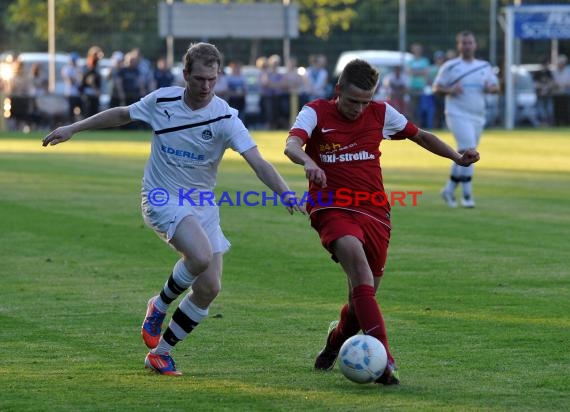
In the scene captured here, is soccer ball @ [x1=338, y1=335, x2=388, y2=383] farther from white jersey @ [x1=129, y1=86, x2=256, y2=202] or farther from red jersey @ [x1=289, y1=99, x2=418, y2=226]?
white jersey @ [x1=129, y1=86, x2=256, y2=202]

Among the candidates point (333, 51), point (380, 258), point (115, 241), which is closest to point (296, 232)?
A: point (115, 241)

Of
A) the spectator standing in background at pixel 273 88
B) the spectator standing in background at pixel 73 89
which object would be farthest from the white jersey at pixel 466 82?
the spectator standing in background at pixel 73 89

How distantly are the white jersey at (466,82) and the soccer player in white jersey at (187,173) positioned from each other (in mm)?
11557

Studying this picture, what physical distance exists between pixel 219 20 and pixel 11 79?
25.3ft

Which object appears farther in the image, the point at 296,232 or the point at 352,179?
the point at 296,232

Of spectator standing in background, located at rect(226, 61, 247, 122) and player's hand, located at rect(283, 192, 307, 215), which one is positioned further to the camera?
spectator standing in background, located at rect(226, 61, 247, 122)

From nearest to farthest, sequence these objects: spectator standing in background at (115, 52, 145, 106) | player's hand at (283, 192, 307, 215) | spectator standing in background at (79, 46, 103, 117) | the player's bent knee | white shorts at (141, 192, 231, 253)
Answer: player's hand at (283, 192, 307, 215) → the player's bent knee → white shorts at (141, 192, 231, 253) → spectator standing in background at (115, 52, 145, 106) → spectator standing in background at (79, 46, 103, 117)

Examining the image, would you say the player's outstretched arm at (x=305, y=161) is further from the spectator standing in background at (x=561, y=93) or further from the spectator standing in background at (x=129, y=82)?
the spectator standing in background at (x=561, y=93)

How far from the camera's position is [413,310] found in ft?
36.3

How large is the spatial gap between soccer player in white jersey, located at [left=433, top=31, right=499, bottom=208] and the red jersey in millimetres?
11248

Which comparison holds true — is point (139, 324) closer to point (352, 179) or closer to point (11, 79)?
point (352, 179)

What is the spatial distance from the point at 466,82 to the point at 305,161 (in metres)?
12.2

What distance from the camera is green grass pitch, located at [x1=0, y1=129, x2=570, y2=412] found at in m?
7.99

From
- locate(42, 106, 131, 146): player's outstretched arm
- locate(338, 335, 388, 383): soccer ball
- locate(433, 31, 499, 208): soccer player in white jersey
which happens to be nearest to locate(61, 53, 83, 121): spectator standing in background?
locate(433, 31, 499, 208): soccer player in white jersey
